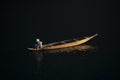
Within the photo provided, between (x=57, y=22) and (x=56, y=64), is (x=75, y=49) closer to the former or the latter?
(x=56, y=64)

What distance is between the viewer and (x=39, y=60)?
47.3m

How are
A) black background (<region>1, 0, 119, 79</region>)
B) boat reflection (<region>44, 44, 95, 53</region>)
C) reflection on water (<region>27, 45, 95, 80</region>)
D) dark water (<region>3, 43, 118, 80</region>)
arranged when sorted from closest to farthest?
dark water (<region>3, 43, 118, 80</region>)
reflection on water (<region>27, 45, 95, 80</region>)
boat reflection (<region>44, 44, 95, 53</region>)
black background (<region>1, 0, 119, 79</region>)

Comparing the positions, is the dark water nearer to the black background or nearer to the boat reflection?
the black background

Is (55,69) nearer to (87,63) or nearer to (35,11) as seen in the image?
(87,63)

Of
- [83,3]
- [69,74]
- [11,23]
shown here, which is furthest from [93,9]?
[69,74]

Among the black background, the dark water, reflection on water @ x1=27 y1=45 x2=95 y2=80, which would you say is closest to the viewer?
the dark water

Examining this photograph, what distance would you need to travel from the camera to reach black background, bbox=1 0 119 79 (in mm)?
58369

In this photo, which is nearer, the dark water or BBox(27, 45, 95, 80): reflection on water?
the dark water

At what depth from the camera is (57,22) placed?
274 feet

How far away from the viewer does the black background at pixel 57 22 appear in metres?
58.4

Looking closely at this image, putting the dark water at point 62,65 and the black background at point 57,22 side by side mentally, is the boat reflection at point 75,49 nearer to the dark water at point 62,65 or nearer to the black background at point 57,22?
the dark water at point 62,65

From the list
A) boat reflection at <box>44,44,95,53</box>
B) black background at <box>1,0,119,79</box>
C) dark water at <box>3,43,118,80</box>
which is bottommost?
dark water at <box>3,43,118,80</box>

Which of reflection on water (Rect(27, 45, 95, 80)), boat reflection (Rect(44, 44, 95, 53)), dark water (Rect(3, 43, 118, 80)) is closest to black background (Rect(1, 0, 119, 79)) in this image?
dark water (Rect(3, 43, 118, 80))

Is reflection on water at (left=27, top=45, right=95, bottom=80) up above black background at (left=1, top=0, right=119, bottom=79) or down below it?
below
